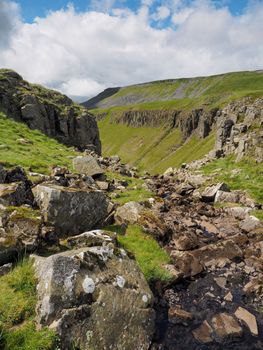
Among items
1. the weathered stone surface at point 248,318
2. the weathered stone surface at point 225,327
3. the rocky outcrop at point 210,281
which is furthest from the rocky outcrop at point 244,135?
the weathered stone surface at point 225,327

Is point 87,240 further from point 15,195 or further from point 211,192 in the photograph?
point 211,192

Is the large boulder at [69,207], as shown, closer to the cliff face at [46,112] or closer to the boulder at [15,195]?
the boulder at [15,195]

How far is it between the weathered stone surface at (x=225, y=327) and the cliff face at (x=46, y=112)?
53411 mm

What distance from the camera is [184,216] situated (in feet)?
88.6

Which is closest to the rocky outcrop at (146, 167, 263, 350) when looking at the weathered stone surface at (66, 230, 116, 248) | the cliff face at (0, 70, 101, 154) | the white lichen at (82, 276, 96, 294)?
the white lichen at (82, 276, 96, 294)

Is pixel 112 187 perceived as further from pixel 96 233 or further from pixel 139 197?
pixel 96 233

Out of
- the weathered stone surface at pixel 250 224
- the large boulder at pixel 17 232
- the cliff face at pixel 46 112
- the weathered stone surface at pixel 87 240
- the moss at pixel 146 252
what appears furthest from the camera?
the cliff face at pixel 46 112

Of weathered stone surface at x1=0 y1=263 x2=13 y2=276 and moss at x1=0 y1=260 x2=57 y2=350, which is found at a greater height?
weathered stone surface at x1=0 y1=263 x2=13 y2=276

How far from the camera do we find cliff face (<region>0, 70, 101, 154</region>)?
58781 mm

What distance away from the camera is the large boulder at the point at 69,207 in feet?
53.1

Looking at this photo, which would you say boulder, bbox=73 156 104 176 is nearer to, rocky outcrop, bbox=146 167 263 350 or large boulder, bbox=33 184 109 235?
rocky outcrop, bbox=146 167 263 350

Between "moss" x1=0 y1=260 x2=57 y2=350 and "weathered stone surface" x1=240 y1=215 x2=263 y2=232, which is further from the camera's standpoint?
"weathered stone surface" x1=240 y1=215 x2=263 y2=232

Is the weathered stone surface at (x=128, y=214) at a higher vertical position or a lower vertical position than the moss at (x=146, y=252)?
higher

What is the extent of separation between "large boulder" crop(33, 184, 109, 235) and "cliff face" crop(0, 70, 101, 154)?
44551mm
